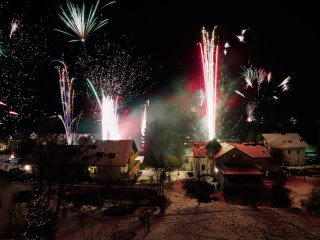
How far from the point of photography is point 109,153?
131ft

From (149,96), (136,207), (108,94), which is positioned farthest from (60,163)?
(149,96)

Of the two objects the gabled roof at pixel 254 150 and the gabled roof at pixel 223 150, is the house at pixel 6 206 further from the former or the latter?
the gabled roof at pixel 254 150

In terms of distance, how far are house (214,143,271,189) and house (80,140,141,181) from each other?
1199 cm

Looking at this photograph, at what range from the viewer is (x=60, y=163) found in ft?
101

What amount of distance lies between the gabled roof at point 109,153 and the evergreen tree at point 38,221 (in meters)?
16.9

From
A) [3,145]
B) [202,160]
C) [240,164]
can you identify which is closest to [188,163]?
[202,160]

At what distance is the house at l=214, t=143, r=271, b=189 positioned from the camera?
35.6m

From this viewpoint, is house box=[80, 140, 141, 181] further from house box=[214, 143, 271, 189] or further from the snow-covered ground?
house box=[214, 143, 271, 189]

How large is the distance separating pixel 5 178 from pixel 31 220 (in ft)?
16.5

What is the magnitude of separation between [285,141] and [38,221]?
44.0 metres

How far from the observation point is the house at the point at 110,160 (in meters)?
38.3

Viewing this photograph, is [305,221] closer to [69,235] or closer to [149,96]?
[69,235]

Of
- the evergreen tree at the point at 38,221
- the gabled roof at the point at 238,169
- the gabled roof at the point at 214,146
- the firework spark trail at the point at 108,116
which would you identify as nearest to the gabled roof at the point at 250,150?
the gabled roof at the point at 214,146

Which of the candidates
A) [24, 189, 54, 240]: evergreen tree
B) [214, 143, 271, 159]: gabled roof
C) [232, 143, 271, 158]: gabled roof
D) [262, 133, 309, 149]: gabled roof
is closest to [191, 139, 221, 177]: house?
[214, 143, 271, 159]: gabled roof
